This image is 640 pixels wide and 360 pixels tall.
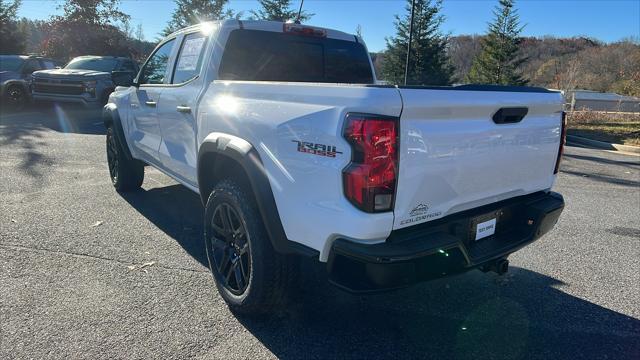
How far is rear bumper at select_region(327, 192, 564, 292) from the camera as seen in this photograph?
7.29ft

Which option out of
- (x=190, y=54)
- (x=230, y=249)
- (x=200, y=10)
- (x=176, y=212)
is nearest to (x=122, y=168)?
(x=176, y=212)

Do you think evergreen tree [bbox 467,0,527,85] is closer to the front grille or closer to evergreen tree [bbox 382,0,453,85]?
evergreen tree [bbox 382,0,453,85]

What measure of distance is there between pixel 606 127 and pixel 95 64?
19.2 metres

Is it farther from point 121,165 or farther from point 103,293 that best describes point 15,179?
point 103,293

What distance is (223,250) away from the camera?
128 inches

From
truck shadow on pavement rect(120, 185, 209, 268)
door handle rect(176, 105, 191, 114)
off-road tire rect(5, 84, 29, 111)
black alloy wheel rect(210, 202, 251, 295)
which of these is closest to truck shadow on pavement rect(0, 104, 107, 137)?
off-road tire rect(5, 84, 29, 111)

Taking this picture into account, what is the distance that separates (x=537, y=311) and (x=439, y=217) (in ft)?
4.49

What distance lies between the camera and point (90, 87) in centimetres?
1314

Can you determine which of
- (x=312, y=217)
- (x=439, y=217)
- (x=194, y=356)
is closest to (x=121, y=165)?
(x=194, y=356)

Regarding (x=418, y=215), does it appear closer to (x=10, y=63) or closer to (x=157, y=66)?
(x=157, y=66)

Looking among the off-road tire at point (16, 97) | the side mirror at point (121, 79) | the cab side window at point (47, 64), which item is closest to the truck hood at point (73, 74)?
the off-road tire at point (16, 97)

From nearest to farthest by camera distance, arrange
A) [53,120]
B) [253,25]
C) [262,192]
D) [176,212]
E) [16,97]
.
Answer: [262,192] < [253,25] < [176,212] < [53,120] < [16,97]

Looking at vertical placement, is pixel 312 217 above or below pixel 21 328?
above

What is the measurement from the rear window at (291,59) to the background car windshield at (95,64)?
40.1 ft
